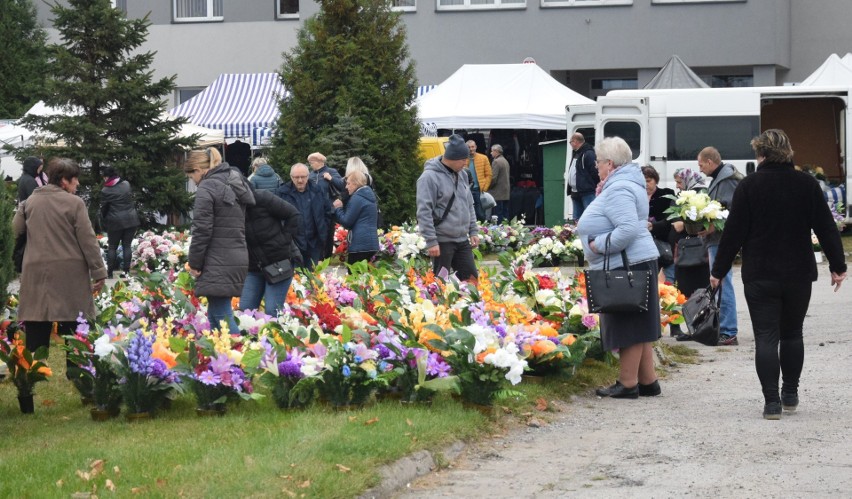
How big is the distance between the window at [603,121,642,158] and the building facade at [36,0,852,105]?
32.5 feet

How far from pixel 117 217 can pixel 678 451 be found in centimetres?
1315

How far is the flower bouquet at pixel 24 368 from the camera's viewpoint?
8.91m

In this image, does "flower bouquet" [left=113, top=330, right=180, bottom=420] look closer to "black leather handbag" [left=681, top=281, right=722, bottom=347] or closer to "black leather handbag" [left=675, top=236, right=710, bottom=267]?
"black leather handbag" [left=681, top=281, right=722, bottom=347]

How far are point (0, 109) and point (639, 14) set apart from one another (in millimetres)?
17729

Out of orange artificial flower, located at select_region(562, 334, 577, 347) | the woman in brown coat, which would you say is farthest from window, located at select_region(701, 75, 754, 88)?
the woman in brown coat

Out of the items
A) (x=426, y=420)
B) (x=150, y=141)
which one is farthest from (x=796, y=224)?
(x=150, y=141)

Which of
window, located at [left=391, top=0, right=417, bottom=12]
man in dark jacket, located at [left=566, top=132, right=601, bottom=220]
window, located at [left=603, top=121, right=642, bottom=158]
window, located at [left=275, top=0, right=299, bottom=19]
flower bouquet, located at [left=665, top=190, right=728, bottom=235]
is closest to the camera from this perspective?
flower bouquet, located at [left=665, top=190, right=728, bottom=235]

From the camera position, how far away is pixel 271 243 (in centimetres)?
1061

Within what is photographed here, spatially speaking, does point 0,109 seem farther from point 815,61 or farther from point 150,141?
point 815,61

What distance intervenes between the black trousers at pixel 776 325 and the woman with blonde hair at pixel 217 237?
11.8 ft

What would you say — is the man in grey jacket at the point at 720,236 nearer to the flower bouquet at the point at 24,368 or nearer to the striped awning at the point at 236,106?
the flower bouquet at the point at 24,368

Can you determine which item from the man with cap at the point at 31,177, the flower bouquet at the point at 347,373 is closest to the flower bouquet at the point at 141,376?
the flower bouquet at the point at 347,373

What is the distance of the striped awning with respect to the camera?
29031 mm

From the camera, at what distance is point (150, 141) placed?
22.8 m
